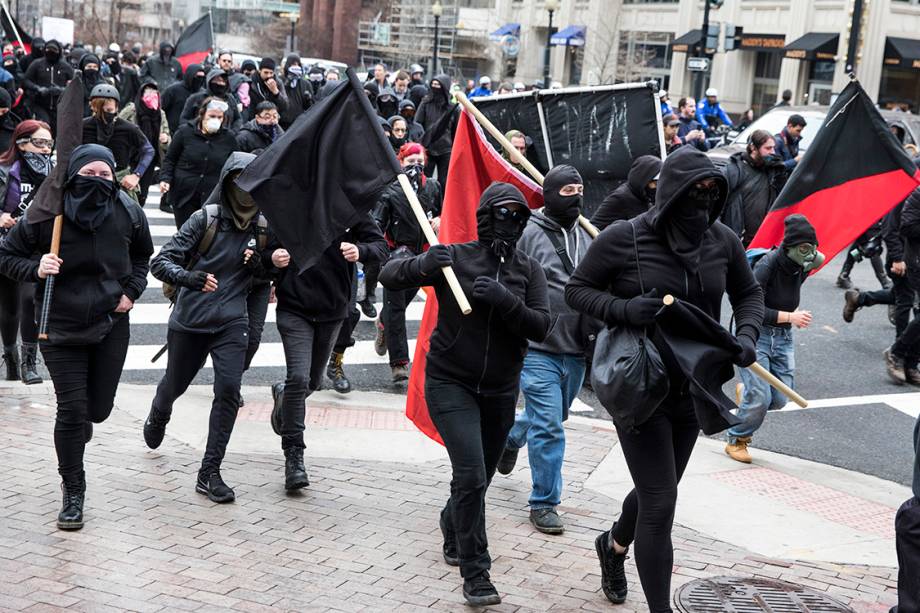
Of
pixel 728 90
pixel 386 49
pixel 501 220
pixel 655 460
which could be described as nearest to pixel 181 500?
pixel 501 220

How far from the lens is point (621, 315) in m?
4.95

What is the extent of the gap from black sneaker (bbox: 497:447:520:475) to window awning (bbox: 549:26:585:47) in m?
48.9

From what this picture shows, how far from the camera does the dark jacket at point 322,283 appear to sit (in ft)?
22.9

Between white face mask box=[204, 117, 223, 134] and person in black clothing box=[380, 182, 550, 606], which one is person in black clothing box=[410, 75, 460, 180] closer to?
white face mask box=[204, 117, 223, 134]

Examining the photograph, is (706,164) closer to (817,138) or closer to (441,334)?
(441,334)

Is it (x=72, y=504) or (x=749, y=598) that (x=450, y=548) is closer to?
(x=749, y=598)

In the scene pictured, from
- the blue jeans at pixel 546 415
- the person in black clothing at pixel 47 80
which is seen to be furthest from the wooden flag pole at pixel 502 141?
the person in black clothing at pixel 47 80

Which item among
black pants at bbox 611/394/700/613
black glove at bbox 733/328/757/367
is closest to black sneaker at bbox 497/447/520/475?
black pants at bbox 611/394/700/613

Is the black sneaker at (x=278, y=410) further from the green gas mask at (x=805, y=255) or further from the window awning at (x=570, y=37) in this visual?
the window awning at (x=570, y=37)

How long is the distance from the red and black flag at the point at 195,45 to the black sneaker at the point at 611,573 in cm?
1816

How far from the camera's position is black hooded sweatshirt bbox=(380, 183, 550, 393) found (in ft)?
18.5

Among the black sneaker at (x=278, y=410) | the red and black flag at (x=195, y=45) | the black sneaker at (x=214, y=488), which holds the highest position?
the red and black flag at (x=195, y=45)

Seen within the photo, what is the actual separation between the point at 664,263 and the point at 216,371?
2.89 m

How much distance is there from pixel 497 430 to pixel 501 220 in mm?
1003
